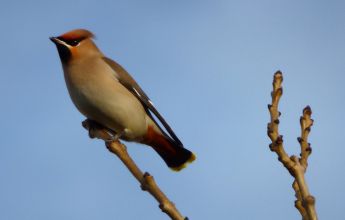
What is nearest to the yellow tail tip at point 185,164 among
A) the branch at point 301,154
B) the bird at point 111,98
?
the bird at point 111,98

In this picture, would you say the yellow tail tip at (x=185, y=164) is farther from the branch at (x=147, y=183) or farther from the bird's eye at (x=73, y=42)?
the branch at (x=147, y=183)

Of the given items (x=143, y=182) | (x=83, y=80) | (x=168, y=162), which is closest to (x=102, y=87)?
(x=83, y=80)

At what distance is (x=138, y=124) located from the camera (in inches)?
186

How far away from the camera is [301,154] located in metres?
1.92

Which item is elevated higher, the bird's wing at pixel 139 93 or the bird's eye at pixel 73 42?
the bird's eye at pixel 73 42

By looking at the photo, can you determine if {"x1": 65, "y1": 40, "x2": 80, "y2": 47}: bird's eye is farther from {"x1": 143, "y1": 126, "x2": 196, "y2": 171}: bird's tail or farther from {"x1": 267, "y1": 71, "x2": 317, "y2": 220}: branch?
{"x1": 267, "y1": 71, "x2": 317, "y2": 220}: branch

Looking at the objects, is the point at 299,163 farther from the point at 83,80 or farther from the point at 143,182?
the point at 83,80

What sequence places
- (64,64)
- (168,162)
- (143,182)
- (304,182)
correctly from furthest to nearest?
1. (168,162)
2. (64,64)
3. (143,182)
4. (304,182)

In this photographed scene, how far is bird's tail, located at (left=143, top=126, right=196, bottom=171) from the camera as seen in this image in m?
5.05

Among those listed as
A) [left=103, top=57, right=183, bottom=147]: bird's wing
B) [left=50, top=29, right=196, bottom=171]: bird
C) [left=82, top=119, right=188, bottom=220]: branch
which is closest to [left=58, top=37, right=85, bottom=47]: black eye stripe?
[left=50, top=29, right=196, bottom=171]: bird

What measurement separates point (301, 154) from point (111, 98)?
9.22ft

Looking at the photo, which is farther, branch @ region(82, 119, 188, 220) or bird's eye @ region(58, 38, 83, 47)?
bird's eye @ region(58, 38, 83, 47)

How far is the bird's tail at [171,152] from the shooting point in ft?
16.6

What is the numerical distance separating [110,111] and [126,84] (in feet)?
1.80
